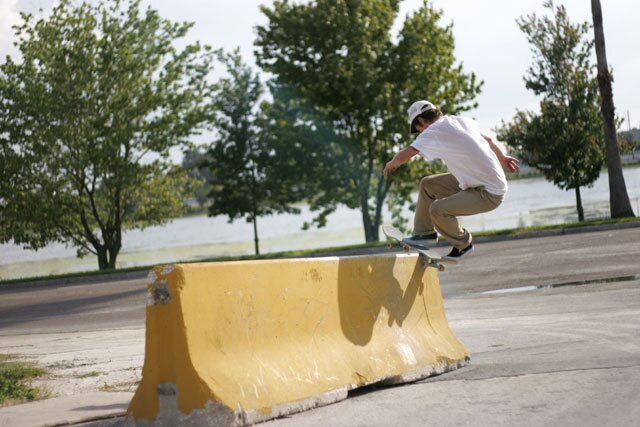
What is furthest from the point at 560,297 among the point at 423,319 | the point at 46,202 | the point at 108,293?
the point at 46,202

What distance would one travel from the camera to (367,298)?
716 centimetres

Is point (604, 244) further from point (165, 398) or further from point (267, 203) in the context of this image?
point (267, 203)

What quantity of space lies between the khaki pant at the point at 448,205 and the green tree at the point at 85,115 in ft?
84.8

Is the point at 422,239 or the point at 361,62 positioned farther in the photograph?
the point at 361,62

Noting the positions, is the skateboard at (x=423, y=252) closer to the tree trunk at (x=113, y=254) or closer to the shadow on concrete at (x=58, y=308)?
the shadow on concrete at (x=58, y=308)

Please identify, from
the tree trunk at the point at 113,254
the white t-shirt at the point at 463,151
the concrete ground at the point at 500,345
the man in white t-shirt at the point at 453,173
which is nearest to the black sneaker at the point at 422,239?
the man in white t-shirt at the point at 453,173

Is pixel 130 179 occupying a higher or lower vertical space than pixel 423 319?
higher

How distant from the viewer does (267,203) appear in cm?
4012

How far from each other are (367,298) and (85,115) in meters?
27.9

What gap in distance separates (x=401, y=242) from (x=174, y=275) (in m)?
2.76

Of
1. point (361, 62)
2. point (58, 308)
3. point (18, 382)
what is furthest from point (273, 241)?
point (18, 382)

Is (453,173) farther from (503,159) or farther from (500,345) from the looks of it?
(500,345)

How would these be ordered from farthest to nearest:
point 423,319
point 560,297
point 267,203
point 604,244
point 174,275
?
point 267,203 → point 604,244 → point 560,297 → point 423,319 → point 174,275

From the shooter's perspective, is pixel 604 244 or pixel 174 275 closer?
pixel 174 275
